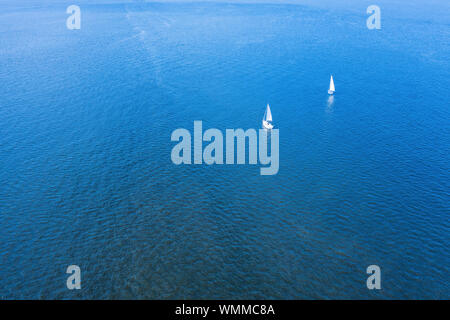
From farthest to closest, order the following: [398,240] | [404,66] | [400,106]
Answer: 1. [404,66]
2. [400,106]
3. [398,240]

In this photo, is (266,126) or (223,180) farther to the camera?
(266,126)

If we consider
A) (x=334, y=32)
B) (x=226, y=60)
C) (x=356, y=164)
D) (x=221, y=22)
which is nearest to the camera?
(x=356, y=164)

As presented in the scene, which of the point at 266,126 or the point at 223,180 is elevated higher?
the point at 266,126

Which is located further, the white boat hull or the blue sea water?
the white boat hull

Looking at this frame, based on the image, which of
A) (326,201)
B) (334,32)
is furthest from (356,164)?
(334,32)

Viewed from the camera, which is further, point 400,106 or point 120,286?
point 400,106

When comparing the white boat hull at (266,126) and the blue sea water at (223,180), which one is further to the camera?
the white boat hull at (266,126)

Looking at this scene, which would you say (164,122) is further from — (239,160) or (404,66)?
(404,66)

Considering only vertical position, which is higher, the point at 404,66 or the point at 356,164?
the point at 404,66
